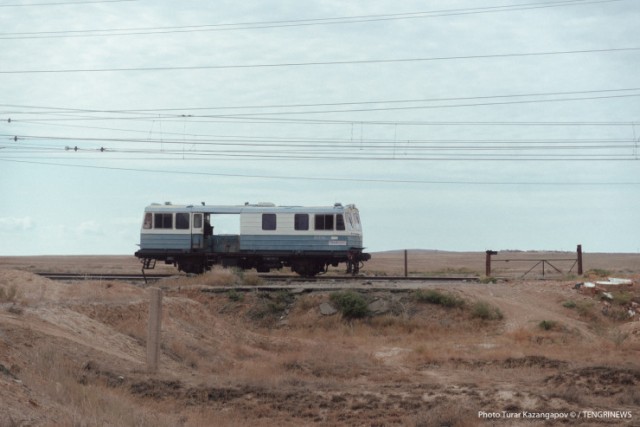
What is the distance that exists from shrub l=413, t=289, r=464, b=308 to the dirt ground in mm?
44

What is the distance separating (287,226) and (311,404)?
25108 millimetres

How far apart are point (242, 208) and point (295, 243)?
3079mm

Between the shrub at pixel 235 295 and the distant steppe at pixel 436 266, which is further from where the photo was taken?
the distant steppe at pixel 436 266

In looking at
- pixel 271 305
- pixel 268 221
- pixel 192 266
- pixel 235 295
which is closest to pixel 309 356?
pixel 271 305

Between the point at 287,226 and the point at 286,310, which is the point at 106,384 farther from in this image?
the point at 287,226

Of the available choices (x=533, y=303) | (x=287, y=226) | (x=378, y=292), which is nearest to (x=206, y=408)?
(x=378, y=292)

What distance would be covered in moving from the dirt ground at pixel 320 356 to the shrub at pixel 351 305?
0.11 metres

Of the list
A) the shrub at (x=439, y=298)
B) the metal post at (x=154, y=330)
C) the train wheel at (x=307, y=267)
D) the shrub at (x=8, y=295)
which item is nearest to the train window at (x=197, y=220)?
the train wheel at (x=307, y=267)

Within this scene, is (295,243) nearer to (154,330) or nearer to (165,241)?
(165,241)

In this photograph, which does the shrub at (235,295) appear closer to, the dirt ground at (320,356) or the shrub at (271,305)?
the dirt ground at (320,356)

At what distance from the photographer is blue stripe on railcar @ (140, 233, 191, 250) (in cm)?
4053

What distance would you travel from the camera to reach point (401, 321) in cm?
2797

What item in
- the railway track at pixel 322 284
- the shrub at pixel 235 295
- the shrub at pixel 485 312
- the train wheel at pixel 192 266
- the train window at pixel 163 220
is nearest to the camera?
the shrub at pixel 485 312

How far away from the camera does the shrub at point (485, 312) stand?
2823cm
